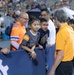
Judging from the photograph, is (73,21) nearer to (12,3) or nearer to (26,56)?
(26,56)

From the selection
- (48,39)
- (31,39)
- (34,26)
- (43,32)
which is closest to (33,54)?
(31,39)

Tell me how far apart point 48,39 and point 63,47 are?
Answer: 195 cm

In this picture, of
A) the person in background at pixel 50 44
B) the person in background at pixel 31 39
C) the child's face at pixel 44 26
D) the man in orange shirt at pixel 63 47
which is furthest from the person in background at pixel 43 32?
the man in orange shirt at pixel 63 47

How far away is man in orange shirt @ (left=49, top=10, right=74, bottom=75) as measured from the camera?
4146 mm

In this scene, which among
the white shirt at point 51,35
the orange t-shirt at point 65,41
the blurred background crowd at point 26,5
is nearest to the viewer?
the orange t-shirt at point 65,41

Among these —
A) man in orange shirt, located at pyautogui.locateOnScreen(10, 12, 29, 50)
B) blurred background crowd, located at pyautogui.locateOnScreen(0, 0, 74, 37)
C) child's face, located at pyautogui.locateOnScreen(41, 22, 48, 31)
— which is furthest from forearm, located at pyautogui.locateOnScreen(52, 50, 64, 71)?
blurred background crowd, located at pyautogui.locateOnScreen(0, 0, 74, 37)

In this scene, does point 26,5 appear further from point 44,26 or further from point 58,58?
point 58,58

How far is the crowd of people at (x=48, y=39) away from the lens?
13.7 ft

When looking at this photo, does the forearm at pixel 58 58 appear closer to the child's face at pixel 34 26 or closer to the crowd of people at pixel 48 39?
the crowd of people at pixel 48 39

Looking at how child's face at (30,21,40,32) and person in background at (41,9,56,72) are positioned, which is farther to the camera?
person in background at (41,9,56,72)

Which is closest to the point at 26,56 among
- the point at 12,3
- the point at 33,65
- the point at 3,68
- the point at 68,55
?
the point at 33,65

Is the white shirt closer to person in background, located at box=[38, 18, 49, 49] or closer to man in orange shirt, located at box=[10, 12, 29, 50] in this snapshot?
person in background, located at box=[38, 18, 49, 49]

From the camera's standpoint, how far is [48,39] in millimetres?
6094

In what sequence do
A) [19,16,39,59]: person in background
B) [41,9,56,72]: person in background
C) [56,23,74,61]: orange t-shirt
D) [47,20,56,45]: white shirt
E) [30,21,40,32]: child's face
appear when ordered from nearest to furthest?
[56,23,74,61]: orange t-shirt, [19,16,39,59]: person in background, [30,21,40,32]: child's face, [41,9,56,72]: person in background, [47,20,56,45]: white shirt
